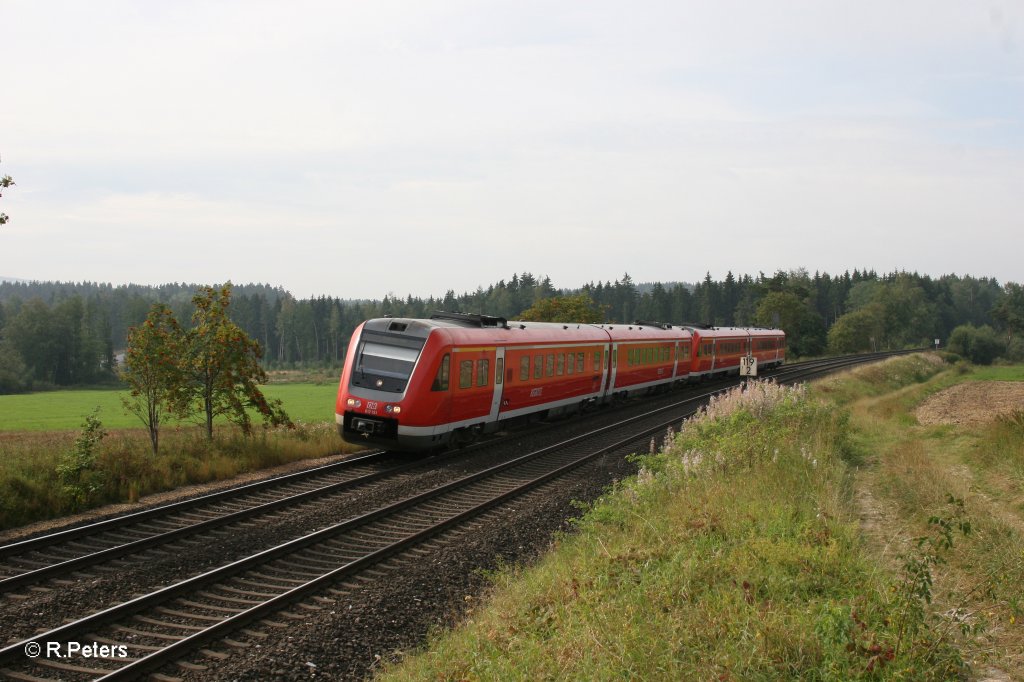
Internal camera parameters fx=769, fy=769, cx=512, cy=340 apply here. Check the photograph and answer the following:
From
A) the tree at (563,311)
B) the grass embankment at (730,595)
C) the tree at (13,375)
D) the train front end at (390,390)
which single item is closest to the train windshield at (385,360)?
the train front end at (390,390)

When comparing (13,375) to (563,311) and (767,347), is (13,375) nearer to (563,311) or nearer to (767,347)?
(563,311)

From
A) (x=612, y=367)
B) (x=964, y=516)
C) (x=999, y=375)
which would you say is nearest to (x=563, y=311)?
(x=612, y=367)

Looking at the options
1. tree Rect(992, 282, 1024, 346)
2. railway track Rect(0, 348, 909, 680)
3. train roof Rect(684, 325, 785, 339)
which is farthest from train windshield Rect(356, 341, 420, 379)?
tree Rect(992, 282, 1024, 346)

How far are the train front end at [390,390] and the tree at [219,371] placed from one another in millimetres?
2112

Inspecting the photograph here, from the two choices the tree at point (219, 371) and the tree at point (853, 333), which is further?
the tree at point (853, 333)

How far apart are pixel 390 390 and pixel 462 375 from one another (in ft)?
6.40

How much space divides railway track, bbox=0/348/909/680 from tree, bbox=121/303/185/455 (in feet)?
22.4

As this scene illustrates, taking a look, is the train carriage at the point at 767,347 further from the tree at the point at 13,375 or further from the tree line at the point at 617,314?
the tree at the point at 13,375

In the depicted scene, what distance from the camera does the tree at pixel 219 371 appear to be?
16.9 meters

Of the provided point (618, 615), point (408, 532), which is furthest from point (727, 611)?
point (408, 532)

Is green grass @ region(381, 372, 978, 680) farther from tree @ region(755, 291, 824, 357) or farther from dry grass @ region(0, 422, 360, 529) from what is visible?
tree @ region(755, 291, 824, 357)

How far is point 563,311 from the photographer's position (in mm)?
59562

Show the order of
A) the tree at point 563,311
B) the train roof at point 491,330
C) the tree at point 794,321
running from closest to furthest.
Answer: the train roof at point 491,330 < the tree at point 563,311 < the tree at point 794,321

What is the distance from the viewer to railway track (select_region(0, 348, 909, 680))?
6.61 metres
